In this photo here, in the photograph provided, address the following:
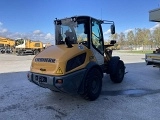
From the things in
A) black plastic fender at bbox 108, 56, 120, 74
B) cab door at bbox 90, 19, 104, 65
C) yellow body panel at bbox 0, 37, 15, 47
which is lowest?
black plastic fender at bbox 108, 56, 120, 74

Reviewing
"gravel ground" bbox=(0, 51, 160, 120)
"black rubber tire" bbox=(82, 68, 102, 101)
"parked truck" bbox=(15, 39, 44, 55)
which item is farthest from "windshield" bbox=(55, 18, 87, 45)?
"parked truck" bbox=(15, 39, 44, 55)

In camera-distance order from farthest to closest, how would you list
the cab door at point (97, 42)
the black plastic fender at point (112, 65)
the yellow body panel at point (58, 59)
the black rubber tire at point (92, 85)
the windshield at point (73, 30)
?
the black plastic fender at point (112, 65) → the cab door at point (97, 42) → the windshield at point (73, 30) → the black rubber tire at point (92, 85) → the yellow body panel at point (58, 59)

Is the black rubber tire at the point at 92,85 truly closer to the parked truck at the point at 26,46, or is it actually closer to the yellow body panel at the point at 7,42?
the parked truck at the point at 26,46

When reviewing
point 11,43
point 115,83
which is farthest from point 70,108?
point 11,43

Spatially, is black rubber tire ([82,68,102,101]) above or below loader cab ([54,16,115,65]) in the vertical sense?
below

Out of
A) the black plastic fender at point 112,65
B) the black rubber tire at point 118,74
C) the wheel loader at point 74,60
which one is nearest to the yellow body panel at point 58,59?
the wheel loader at point 74,60

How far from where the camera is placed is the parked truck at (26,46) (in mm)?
31375

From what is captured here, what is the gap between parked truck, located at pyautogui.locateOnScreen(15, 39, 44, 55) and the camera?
3138 cm

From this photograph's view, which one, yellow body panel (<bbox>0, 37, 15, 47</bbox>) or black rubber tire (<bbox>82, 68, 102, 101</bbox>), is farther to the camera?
yellow body panel (<bbox>0, 37, 15, 47</bbox>)

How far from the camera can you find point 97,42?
6.68 m

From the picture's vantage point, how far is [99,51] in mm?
6730

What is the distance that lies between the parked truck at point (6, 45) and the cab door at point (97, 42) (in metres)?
29.1

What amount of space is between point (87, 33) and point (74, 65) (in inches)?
48.4

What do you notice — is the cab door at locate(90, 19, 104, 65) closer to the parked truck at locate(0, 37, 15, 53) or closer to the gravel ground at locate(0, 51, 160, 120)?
the gravel ground at locate(0, 51, 160, 120)
